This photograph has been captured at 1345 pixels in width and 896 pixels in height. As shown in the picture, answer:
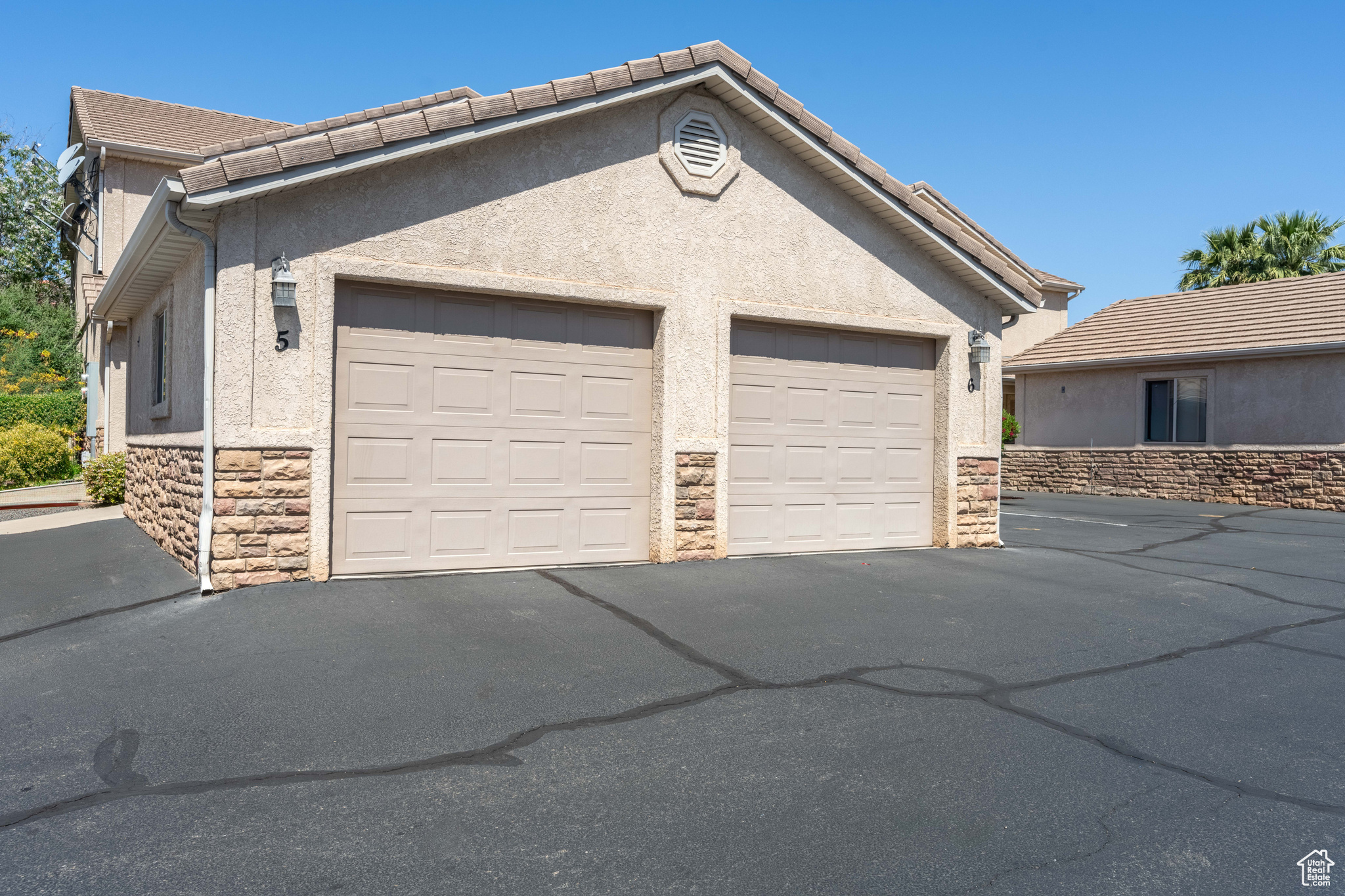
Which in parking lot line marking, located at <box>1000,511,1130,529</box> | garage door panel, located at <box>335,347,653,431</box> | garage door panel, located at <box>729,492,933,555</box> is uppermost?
garage door panel, located at <box>335,347,653,431</box>

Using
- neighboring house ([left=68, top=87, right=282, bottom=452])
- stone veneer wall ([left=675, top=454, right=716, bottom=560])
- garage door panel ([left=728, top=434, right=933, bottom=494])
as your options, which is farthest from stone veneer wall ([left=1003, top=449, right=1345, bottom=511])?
neighboring house ([left=68, top=87, right=282, bottom=452])

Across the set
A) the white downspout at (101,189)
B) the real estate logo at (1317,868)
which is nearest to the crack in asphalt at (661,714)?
the real estate logo at (1317,868)

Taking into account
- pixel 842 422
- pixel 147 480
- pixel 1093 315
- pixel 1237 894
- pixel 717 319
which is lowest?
pixel 1237 894

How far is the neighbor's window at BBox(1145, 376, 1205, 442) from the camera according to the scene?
62.5 feet

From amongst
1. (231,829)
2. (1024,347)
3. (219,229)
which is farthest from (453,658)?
(1024,347)

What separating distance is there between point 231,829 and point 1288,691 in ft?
18.4

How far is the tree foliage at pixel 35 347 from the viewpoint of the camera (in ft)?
99.2

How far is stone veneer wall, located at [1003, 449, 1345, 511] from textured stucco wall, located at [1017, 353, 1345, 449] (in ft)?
0.96

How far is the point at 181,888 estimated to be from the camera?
287cm

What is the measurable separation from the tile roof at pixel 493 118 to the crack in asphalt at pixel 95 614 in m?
3.12

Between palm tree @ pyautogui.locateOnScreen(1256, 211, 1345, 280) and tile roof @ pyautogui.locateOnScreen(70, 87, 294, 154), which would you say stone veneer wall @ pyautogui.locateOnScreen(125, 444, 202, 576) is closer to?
tile roof @ pyautogui.locateOnScreen(70, 87, 294, 154)

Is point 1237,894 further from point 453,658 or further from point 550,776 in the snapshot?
point 453,658

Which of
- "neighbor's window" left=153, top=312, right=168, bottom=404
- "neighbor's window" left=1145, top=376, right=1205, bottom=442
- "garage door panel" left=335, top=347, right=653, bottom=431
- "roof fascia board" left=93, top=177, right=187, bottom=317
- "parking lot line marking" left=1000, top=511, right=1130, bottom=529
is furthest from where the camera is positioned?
"neighbor's window" left=1145, top=376, right=1205, bottom=442

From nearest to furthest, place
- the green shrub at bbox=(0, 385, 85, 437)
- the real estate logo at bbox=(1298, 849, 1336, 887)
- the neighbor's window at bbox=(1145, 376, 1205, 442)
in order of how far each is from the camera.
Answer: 1. the real estate logo at bbox=(1298, 849, 1336, 887)
2. the neighbor's window at bbox=(1145, 376, 1205, 442)
3. the green shrub at bbox=(0, 385, 85, 437)
